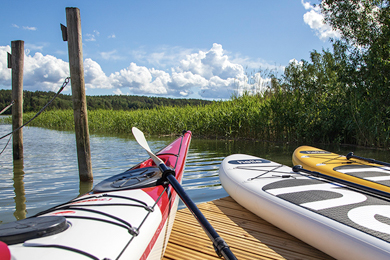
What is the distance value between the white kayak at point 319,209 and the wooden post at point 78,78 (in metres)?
2.26

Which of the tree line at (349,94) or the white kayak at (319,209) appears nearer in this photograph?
the white kayak at (319,209)

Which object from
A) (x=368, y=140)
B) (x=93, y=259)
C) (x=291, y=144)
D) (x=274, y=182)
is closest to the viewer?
(x=93, y=259)

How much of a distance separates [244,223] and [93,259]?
1.63 meters

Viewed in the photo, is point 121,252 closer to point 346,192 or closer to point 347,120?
point 346,192

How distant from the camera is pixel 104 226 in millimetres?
1231

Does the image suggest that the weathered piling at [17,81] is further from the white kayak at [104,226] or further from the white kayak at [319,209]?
the white kayak at [319,209]

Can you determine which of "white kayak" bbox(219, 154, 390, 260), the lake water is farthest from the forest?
"white kayak" bbox(219, 154, 390, 260)

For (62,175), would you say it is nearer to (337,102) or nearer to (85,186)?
(85,186)

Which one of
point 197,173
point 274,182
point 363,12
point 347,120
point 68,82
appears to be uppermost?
point 363,12

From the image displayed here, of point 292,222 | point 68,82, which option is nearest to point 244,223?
point 292,222

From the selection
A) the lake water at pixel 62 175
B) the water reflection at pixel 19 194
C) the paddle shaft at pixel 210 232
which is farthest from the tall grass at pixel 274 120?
the paddle shaft at pixel 210 232

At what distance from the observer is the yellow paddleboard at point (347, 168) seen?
2.79m

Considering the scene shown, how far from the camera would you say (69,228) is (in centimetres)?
117

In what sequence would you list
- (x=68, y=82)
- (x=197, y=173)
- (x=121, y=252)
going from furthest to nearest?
(x=197, y=173) < (x=68, y=82) < (x=121, y=252)
